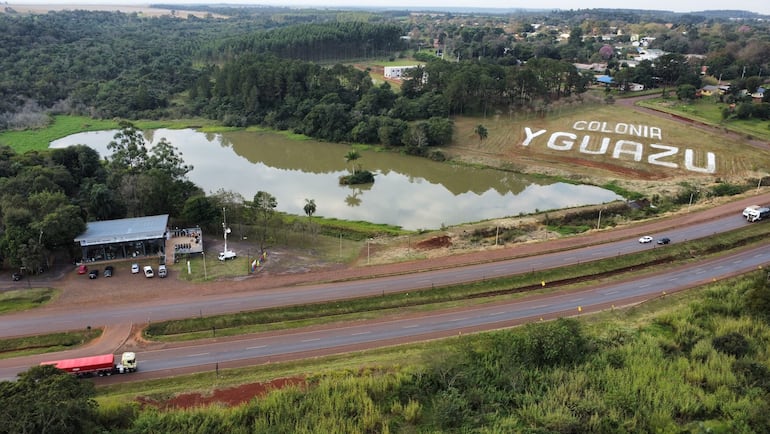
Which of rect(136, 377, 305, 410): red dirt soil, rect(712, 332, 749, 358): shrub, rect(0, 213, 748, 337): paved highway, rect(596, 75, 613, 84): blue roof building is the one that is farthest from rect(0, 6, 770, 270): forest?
rect(712, 332, 749, 358): shrub

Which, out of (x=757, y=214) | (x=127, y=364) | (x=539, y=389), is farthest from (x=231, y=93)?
(x=539, y=389)

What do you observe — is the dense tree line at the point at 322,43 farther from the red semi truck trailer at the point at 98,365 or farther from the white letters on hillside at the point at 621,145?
the red semi truck trailer at the point at 98,365

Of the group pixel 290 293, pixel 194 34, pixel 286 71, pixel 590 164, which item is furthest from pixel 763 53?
pixel 194 34

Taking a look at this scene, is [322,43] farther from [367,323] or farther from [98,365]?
[98,365]

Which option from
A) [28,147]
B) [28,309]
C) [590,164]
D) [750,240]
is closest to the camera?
[28,309]

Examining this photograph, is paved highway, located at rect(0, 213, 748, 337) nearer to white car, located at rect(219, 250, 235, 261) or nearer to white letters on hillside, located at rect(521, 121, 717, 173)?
white car, located at rect(219, 250, 235, 261)

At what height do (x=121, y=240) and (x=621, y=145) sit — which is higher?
(x=621, y=145)

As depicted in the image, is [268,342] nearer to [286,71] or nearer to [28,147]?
[28,147]

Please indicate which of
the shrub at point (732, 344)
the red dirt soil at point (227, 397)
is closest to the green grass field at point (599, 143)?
the shrub at point (732, 344)
